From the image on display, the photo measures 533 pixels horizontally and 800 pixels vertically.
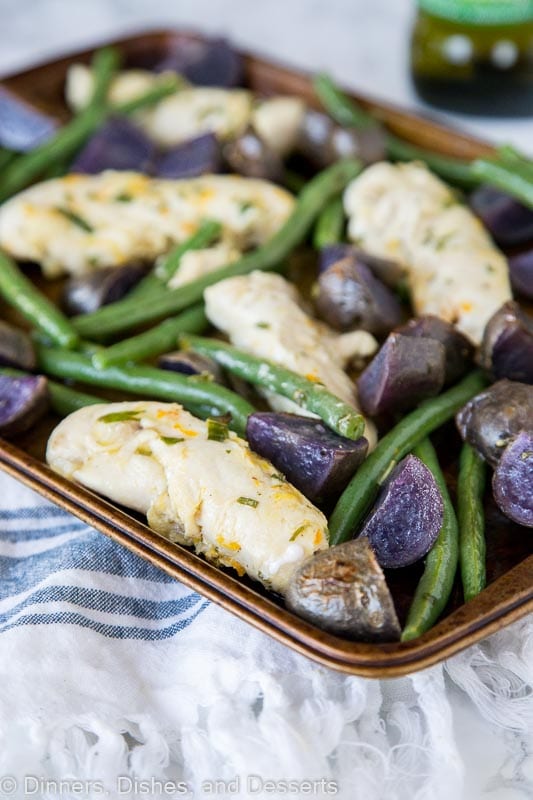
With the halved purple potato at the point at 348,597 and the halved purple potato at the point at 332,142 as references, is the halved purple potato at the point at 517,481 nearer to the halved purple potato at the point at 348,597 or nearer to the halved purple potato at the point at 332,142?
the halved purple potato at the point at 348,597

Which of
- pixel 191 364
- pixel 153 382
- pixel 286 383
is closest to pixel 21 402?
pixel 153 382

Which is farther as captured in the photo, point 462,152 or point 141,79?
point 141,79

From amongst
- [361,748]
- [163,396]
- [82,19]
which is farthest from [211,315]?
[82,19]

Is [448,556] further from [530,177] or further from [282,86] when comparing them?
[282,86]

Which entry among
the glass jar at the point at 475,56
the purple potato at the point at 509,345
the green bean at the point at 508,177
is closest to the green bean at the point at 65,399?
the purple potato at the point at 509,345

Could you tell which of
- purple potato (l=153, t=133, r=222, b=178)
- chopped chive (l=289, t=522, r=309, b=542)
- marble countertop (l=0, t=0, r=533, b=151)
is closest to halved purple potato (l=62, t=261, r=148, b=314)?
purple potato (l=153, t=133, r=222, b=178)

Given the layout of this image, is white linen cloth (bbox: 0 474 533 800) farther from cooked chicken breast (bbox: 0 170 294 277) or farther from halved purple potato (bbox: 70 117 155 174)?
halved purple potato (bbox: 70 117 155 174)
